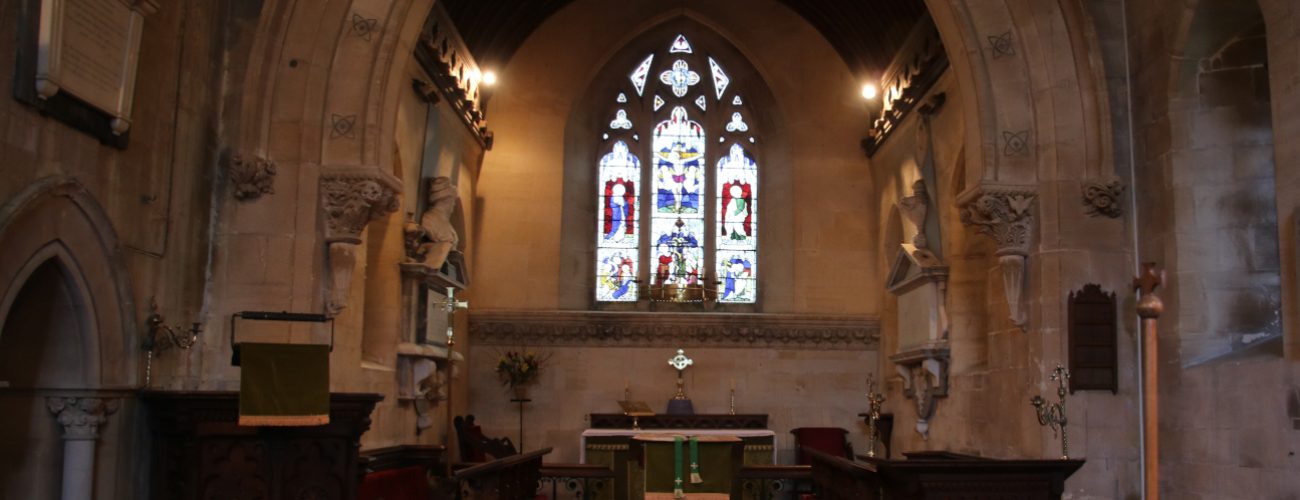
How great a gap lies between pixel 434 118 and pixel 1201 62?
7.41m

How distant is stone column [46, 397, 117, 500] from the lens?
291 inches

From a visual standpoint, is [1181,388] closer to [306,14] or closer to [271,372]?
[271,372]

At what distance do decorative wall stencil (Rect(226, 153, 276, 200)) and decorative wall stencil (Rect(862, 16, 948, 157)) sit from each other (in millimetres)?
6355

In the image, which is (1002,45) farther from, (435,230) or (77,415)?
(77,415)

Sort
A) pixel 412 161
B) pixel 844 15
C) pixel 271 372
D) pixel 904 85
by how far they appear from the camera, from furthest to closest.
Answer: pixel 844 15 < pixel 904 85 < pixel 412 161 < pixel 271 372

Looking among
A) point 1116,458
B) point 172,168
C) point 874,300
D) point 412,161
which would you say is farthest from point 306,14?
point 874,300

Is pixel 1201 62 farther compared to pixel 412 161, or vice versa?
pixel 412 161

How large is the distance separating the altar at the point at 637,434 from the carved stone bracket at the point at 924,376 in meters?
1.62

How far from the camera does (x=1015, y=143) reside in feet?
31.4

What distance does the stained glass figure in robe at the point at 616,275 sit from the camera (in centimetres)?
1647

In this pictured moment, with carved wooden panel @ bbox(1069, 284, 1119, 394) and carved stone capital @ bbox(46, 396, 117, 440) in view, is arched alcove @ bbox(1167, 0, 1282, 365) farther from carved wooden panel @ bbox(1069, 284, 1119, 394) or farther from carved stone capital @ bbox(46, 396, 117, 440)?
carved stone capital @ bbox(46, 396, 117, 440)

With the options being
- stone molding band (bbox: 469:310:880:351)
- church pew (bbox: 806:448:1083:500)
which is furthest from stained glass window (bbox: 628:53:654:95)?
church pew (bbox: 806:448:1083:500)

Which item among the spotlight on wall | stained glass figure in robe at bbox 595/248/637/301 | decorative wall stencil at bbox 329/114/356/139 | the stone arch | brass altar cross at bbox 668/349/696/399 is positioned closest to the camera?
the stone arch

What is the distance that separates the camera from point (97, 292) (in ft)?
24.7
